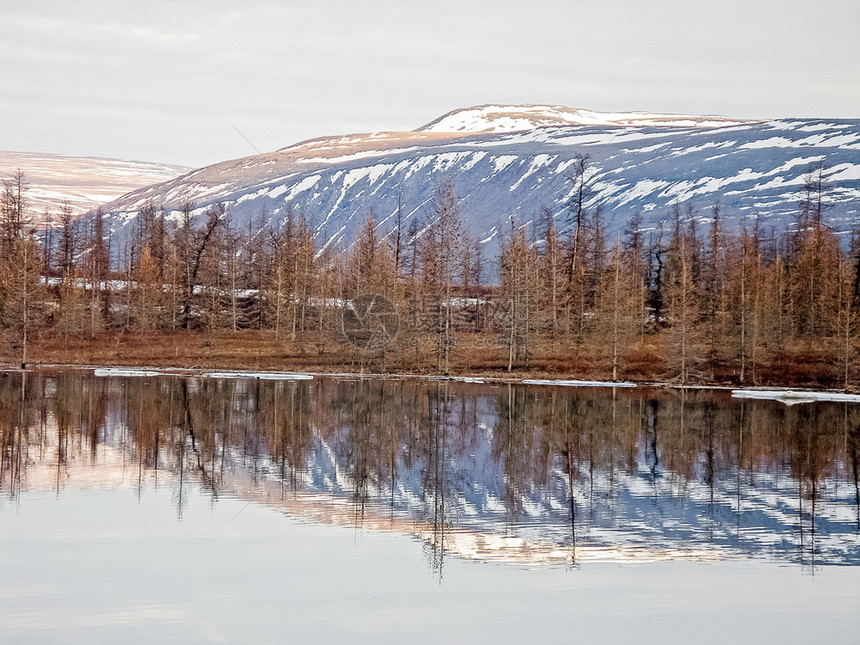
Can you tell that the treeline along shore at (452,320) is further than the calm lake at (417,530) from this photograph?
Yes

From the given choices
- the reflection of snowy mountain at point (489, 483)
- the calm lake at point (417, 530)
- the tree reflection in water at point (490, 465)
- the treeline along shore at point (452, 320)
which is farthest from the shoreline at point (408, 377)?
the reflection of snowy mountain at point (489, 483)

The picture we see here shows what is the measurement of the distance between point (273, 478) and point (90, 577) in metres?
10.6

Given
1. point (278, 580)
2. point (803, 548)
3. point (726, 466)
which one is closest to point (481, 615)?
point (278, 580)

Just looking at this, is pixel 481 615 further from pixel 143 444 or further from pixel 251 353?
pixel 251 353

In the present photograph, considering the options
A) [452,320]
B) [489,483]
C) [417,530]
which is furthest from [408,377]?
[417,530]

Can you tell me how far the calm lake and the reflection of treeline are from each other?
0.63ft

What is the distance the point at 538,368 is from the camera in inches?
3044

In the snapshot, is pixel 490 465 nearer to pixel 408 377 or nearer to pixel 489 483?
pixel 489 483

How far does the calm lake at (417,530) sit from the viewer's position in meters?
14.3

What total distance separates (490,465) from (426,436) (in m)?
7.02

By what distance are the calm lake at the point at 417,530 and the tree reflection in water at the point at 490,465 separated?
13cm

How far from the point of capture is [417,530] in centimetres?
2070

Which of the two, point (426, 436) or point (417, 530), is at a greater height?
point (417, 530)

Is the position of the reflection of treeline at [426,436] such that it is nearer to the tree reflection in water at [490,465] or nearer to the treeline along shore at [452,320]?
the tree reflection in water at [490,465]
